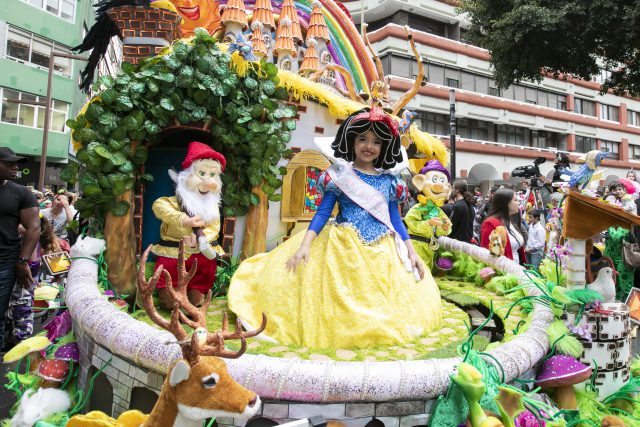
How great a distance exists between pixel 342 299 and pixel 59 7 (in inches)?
867

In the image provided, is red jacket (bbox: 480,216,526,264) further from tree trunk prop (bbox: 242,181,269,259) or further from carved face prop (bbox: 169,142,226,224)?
carved face prop (bbox: 169,142,226,224)

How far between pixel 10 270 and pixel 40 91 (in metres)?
18.5

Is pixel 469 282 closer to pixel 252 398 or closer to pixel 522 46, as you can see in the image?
pixel 252 398

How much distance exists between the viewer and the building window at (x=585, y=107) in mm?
30719

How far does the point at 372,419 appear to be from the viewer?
212 centimetres

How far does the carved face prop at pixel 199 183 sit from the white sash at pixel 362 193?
108 cm

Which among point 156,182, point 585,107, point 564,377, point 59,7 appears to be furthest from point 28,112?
point 585,107

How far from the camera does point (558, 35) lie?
37.0 ft

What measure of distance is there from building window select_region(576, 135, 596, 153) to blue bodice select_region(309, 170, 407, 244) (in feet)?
104

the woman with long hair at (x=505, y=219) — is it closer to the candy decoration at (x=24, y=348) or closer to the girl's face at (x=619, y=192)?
the girl's face at (x=619, y=192)

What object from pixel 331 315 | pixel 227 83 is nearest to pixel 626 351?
pixel 331 315

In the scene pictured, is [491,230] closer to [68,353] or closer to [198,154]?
[198,154]

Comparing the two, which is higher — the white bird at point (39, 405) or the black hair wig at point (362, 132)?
the black hair wig at point (362, 132)

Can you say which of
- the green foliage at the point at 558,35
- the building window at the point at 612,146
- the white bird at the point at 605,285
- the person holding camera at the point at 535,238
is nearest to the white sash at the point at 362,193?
the white bird at the point at 605,285
